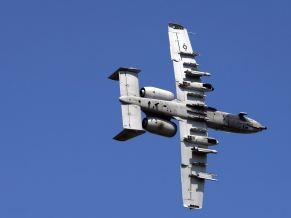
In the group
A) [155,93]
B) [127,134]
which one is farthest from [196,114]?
[127,134]

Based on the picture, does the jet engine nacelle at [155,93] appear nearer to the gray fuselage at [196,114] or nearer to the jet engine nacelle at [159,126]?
the gray fuselage at [196,114]

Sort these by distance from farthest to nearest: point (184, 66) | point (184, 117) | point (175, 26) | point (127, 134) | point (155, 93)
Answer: point (175, 26) < point (184, 66) < point (184, 117) < point (155, 93) < point (127, 134)

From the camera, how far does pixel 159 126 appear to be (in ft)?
359

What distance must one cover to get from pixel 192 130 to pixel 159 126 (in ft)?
13.8

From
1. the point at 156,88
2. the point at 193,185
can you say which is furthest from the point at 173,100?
the point at 193,185

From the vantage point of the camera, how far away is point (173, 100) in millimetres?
111438

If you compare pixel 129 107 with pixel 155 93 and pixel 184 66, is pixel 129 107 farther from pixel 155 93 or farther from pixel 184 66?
pixel 184 66

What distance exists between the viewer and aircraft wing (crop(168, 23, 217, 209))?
110125 mm

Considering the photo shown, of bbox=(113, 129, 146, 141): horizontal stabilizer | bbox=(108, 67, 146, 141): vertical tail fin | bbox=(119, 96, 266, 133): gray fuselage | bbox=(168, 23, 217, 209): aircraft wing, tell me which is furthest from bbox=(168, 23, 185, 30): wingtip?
bbox=(113, 129, 146, 141): horizontal stabilizer

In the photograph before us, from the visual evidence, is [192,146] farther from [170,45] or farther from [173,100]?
[170,45]

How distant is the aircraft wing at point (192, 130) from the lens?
110 meters

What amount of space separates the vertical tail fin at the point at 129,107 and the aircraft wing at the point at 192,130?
5.72m

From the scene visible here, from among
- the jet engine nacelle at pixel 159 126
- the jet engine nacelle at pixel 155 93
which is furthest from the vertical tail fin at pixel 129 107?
the jet engine nacelle at pixel 159 126

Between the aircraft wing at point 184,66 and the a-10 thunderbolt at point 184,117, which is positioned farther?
the aircraft wing at point 184,66
